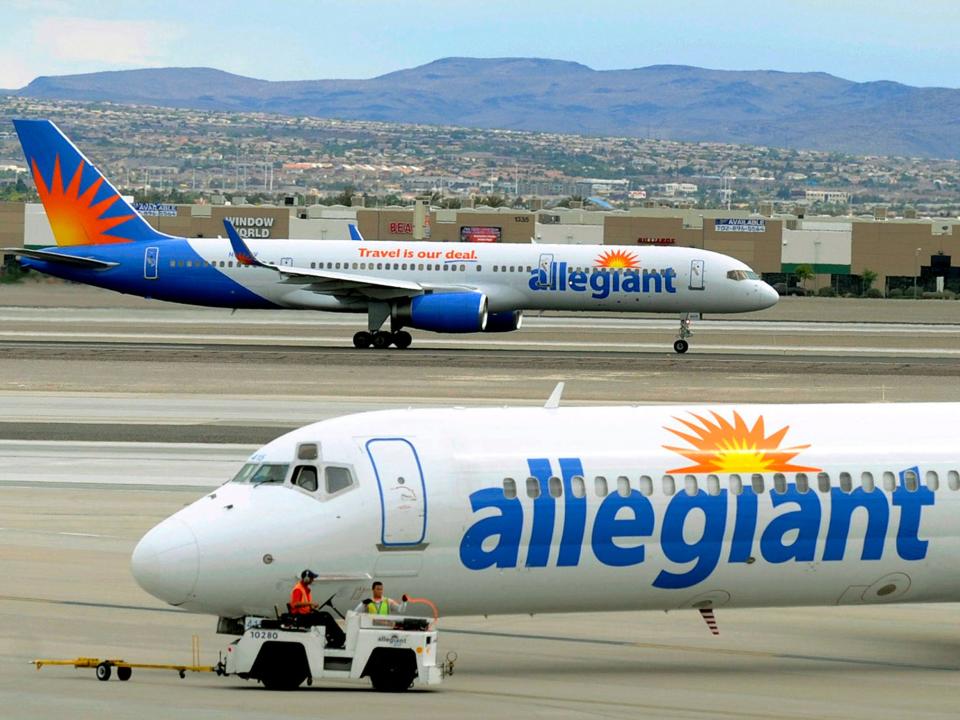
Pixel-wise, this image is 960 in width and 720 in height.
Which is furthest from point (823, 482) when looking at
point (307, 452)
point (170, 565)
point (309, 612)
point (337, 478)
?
point (170, 565)

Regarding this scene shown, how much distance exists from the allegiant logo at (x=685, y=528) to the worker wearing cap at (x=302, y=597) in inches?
72.8

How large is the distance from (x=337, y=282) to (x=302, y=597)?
47.5 meters

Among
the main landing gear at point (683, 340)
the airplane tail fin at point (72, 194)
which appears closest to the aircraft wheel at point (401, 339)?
the main landing gear at point (683, 340)

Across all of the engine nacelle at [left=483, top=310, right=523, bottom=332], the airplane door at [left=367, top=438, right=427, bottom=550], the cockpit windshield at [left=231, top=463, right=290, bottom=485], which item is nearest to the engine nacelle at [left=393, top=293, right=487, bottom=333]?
the engine nacelle at [left=483, top=310, right=523, bottom=332]

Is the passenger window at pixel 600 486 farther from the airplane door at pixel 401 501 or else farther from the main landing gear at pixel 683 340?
the main landing gear at pixel 683 340

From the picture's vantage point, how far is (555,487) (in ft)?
64.4

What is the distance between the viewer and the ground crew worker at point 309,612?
61.1ft

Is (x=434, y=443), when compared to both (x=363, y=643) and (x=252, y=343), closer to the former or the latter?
(x=363, y=643)

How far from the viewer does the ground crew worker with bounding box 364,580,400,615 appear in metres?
18.7

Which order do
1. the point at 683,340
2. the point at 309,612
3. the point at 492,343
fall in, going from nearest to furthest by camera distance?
the point at 309,612, the point at 683,340, the point at 492,343

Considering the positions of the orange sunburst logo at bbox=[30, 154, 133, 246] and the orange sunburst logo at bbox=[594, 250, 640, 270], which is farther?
the orange sunburst logo at bbox=[30, 154, 133, 246]

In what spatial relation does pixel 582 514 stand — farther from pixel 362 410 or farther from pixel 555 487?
pixel 362 410

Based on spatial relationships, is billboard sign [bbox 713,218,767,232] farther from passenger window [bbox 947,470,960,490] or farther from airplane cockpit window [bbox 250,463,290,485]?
airplane cockpit window [bbox 250,463,290,485]

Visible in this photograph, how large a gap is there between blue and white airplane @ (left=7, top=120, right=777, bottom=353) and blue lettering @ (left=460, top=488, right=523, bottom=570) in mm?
47364
